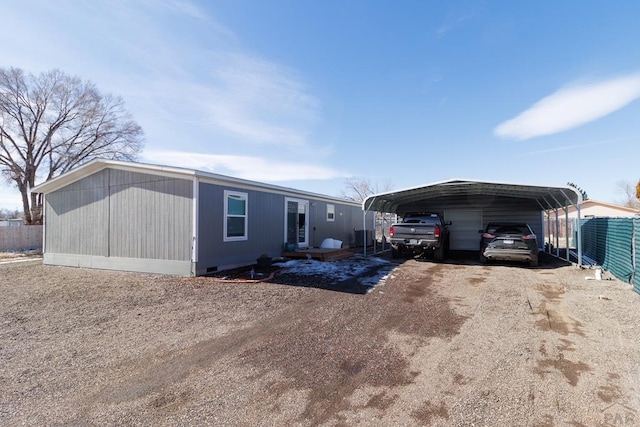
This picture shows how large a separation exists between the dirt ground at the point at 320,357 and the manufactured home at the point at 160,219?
200cm

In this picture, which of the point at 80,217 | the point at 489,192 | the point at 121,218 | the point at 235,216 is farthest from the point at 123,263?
the point at 489,192

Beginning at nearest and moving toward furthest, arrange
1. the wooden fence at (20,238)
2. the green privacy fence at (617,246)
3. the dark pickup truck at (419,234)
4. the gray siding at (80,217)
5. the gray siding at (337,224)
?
the green privacy fence at (617,246)
the gray siding at (80,217)
the dark pickup truck at (419,234)
the gray siding at (337,224)
the wooden fence at (20,238)

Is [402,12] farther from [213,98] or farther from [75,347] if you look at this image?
[75,347]

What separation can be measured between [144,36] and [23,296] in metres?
7.26

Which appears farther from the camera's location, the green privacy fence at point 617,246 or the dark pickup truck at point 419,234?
the dark pickup truck at point 419,234

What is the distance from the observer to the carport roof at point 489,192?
9.70 metres

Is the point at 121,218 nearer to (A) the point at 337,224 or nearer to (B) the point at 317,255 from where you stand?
(B) the point at 317,255

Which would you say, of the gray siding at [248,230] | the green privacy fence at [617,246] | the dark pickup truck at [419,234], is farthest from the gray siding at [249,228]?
the green privacy fence at [617,246]

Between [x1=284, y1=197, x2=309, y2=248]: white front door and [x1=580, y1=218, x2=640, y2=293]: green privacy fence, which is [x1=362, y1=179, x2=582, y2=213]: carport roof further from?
[x1=284, y1=197, x2=309, y2=248]: white front door

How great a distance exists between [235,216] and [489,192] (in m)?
9.77

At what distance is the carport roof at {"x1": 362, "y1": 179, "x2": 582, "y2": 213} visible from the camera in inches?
382

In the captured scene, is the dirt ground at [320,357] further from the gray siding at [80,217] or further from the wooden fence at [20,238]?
the wooden fence at [20,238]

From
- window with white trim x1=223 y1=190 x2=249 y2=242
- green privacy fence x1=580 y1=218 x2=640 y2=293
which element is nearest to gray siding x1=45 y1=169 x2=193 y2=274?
window with white trim x1=223 y1=190 x2=249 y2=242

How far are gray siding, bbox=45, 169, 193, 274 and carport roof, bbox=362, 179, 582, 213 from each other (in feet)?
22.3
